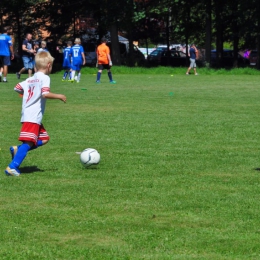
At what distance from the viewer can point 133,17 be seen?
48500mm

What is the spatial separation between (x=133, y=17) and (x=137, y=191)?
4144 cm

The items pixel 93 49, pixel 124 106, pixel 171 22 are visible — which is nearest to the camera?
pixel 124 106

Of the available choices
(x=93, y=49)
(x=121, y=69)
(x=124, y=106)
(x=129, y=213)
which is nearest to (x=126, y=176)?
(x=129, y=213)

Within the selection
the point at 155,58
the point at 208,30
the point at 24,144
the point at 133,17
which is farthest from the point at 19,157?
the point at 155,58

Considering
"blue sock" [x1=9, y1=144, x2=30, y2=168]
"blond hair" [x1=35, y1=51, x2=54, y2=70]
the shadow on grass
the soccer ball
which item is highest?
"blond hair" [x1=35, y1=51, x2=54, y2=70]

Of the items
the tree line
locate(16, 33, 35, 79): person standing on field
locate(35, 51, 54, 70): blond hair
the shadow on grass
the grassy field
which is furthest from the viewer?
the tree line

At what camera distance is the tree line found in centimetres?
4831

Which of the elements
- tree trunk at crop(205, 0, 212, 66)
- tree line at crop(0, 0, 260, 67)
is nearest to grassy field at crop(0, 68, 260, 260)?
tree line at crop(0, 0, 260, 67)

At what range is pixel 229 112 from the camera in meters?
17.3

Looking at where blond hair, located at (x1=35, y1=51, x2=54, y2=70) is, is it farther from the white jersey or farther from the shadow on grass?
the shadow on grass

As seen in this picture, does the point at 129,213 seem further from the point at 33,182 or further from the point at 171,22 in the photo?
the point at 171,22

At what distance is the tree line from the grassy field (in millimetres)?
33295

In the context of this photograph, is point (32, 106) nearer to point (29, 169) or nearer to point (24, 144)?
point (24, 144)

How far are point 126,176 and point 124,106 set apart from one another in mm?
10051
